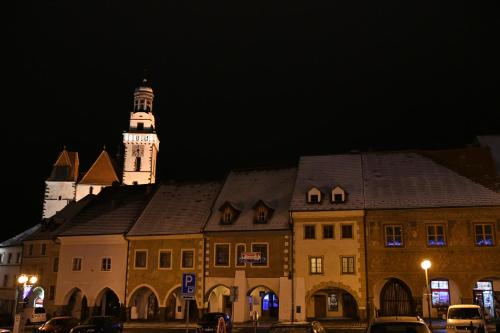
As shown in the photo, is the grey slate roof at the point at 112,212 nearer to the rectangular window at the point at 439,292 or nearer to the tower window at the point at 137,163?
the rectangular window at the point at 439,292

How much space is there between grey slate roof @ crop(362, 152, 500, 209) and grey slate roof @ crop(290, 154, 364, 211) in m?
0.79

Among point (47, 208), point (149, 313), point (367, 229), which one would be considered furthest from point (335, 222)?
point (47, 208)

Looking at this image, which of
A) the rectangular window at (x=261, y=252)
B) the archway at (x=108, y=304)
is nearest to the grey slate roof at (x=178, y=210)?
the rectangular window at (x=261, y=252)

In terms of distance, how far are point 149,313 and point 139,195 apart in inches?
478

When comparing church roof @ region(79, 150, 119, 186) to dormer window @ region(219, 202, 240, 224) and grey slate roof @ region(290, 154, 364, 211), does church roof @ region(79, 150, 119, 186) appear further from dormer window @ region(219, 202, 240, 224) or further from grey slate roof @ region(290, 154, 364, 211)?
grey slate roof @ region(290, 154, 364, 211)

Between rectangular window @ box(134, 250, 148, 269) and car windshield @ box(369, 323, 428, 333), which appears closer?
car windshield @ box(369, 323, 428, 333)

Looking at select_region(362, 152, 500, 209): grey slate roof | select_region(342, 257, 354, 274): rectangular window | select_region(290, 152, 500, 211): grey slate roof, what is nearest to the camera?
select_region(362, 152, 500, 209): grey slate roof

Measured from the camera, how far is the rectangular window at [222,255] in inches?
1825

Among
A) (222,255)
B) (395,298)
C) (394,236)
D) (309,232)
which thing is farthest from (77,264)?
(394,236)

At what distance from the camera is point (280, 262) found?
4438cm

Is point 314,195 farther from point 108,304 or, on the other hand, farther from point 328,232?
point 108,304

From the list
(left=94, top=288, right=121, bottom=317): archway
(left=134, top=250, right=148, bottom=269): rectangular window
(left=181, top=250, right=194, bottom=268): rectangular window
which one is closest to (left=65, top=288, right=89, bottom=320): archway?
(left=94, top=288, right=121, bottom=317): archway

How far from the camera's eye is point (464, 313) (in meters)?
28.4

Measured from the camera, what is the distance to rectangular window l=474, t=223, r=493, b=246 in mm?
40219
